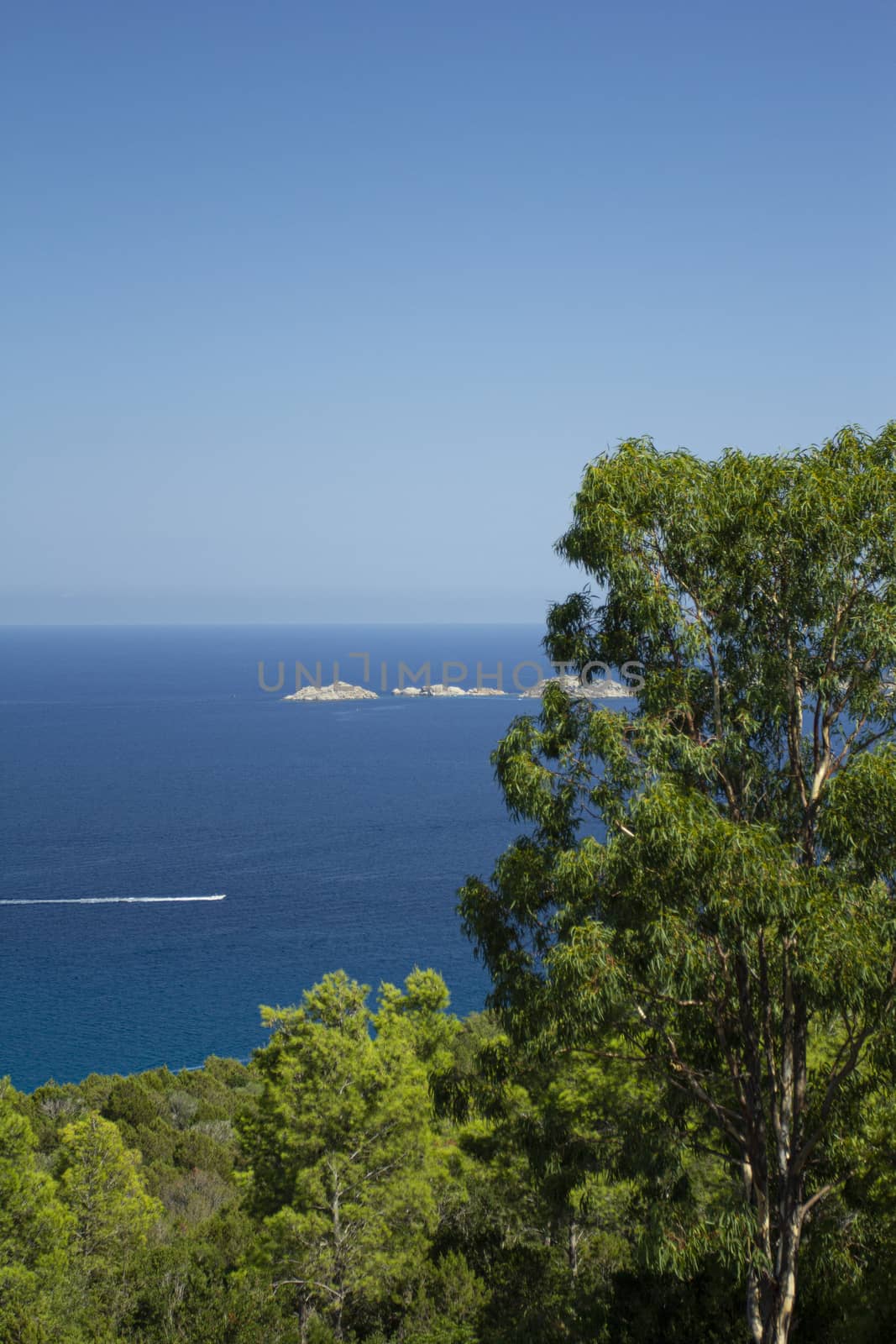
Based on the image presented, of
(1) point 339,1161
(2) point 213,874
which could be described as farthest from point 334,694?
(1) point 339,1161

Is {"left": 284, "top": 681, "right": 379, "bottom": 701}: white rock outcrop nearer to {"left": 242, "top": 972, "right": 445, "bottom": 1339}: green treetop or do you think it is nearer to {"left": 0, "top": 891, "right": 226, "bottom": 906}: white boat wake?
{"left": 0, "top": 891, "right": 226, "bottom": 906}: white boat wake

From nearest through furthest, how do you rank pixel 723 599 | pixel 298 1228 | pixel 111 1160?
1. pixel 723 599
2. pixel 298 1228
3. pixel 111 1160

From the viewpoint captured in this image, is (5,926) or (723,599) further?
(5,926)

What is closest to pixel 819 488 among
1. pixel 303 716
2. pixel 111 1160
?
pixel 111 1160

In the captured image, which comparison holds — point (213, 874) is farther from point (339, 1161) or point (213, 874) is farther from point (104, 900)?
point (339, 1161)

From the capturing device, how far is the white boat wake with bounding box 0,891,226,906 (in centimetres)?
6281

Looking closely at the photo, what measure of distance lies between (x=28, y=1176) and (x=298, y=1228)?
181 inches

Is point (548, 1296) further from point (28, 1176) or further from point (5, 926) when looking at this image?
point (5, 926)

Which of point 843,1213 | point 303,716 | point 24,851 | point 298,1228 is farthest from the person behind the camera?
point 303,716

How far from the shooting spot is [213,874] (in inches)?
2702

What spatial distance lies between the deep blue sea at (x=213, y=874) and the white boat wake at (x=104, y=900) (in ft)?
0.74

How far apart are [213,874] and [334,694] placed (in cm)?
9881

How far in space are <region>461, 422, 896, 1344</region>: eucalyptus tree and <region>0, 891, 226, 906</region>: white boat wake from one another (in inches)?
2229

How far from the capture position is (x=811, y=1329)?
11383 millimetres
